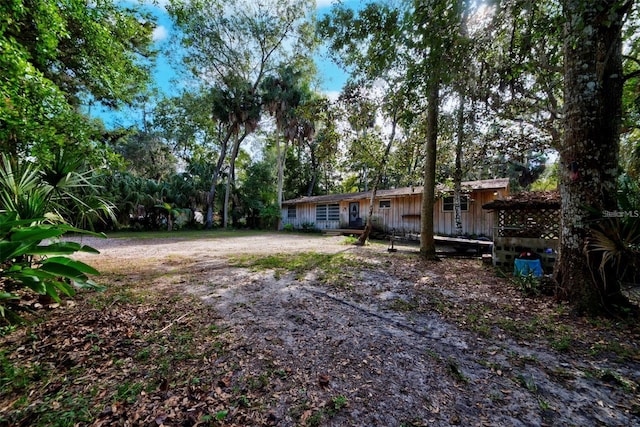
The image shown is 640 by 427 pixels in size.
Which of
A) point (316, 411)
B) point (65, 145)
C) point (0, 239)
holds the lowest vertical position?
point (316, 411)

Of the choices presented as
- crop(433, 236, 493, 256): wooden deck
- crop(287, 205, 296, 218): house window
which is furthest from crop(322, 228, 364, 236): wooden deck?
crop(433, 236, 493, 256): wooden deck

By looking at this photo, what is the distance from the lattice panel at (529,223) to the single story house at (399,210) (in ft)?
12.8

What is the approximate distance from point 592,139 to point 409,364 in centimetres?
349

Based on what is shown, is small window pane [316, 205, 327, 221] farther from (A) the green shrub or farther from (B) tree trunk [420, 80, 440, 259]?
(A) the green shrub

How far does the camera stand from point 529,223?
5715 mm

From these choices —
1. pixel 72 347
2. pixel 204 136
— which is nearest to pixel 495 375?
pixel 72 347

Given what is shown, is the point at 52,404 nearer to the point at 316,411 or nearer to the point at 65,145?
the point at 316,411

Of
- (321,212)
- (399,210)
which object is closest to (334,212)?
(321,212)

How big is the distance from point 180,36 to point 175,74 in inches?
104

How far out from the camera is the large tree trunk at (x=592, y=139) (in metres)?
3.03

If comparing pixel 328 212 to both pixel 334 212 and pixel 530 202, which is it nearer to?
pixel 334 212

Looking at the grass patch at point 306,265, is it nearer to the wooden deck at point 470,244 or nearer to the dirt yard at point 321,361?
the dirt yard at point 321,361

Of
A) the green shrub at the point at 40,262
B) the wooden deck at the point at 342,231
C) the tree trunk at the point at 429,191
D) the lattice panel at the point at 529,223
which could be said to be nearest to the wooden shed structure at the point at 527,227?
the lattice panel at the point at 529,223

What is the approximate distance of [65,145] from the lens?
4.38 m
